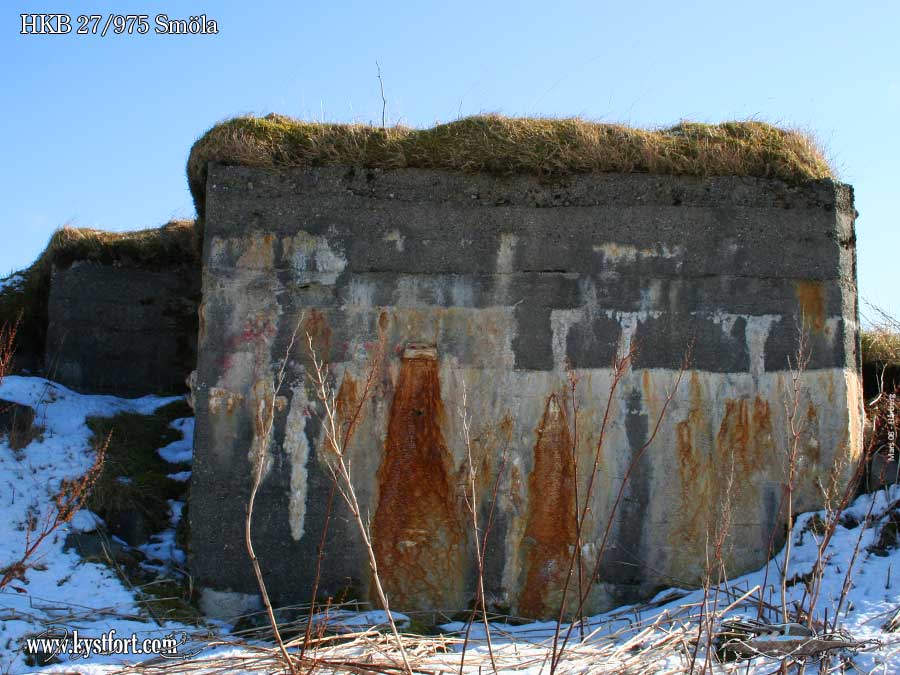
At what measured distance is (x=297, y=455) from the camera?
548cm

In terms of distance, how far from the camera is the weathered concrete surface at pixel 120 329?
8.00m

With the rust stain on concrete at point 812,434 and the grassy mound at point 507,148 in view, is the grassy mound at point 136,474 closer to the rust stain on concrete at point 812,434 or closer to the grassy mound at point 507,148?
the grassy mound at point 507,148

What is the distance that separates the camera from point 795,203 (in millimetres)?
5867

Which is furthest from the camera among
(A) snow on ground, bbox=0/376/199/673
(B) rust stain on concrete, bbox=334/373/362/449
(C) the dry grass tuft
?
(C) the dry grass tuft

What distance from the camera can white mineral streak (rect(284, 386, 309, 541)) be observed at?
5.41 metres

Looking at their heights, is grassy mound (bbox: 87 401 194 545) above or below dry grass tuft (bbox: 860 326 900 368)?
below

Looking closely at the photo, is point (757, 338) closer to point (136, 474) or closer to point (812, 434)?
point (812, 434)

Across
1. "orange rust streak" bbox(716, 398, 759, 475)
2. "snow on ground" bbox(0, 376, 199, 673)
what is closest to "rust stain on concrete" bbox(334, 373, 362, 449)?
"snow on ground" bbox(0, 376, 199, 673)

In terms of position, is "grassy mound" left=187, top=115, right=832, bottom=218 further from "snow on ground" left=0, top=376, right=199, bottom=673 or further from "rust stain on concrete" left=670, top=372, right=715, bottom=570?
"snow on ground" left=0, top=376, right=199, bottom=673

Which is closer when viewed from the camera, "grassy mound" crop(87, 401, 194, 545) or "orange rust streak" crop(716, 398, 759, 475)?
"orange rust streak" crop(716, 398, 759, 475)

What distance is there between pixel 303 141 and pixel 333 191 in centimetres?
42

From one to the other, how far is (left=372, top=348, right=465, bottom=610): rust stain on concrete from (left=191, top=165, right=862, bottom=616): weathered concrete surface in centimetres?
1

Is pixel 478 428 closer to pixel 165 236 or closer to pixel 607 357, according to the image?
pixel 607 357

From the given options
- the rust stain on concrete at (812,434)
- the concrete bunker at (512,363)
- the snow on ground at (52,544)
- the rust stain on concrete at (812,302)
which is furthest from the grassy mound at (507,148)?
the snow on ground at (52,544)
